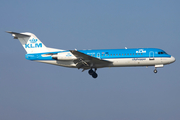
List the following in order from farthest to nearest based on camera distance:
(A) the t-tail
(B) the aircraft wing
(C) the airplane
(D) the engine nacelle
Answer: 1. (A) the t-tail
2. (D) the engine nacelle
3. (C) the airplane
4. (B) the aircraft wing

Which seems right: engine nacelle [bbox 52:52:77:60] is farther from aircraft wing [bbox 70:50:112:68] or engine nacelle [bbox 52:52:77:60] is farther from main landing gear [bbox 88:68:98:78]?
main landing gear [bbox 88:68:98:78]

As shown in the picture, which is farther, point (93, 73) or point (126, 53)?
point (93, 73)

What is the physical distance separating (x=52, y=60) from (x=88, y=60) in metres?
5.39

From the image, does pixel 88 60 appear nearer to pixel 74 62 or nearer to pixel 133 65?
pixel 74 62

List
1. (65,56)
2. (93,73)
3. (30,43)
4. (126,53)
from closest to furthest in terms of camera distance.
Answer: (126,53) → (65,56) → (93,73) → (30,43)

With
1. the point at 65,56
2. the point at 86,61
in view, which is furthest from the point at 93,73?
the point at 65,56

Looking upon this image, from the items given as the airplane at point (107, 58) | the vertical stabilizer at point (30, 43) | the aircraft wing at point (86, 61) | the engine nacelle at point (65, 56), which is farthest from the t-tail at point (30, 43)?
the aircraft wing at point (86, 61)

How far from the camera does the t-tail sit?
40094mm

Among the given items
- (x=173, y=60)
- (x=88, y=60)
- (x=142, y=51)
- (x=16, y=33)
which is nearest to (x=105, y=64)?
(x=88, y=60)

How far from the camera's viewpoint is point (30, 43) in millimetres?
40438

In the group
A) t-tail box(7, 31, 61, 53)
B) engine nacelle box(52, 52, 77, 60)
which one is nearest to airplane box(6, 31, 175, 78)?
engine nacelle box(52, 52, 77, 60)

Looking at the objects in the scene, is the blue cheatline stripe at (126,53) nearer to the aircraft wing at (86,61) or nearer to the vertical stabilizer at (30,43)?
the aircraft wing at (86,61)

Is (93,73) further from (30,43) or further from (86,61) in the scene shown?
(30,43)

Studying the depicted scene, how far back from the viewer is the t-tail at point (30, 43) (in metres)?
40.1
